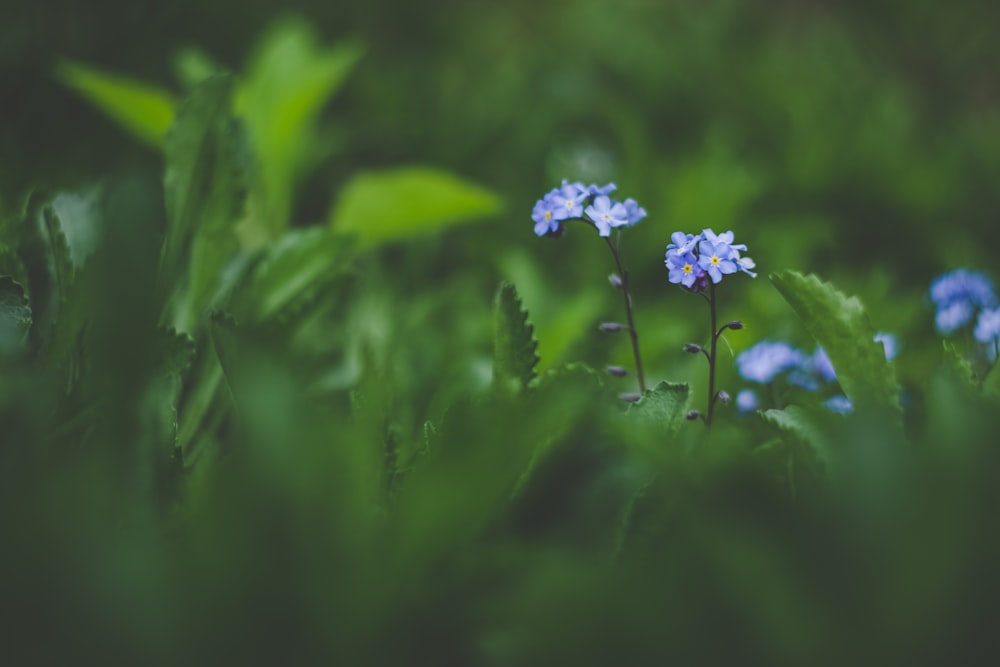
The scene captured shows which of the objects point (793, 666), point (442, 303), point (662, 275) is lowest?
point (793, 666)

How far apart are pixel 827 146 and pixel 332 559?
2.45m

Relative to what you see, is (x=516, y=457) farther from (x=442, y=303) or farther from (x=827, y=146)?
(x=827, y=146)

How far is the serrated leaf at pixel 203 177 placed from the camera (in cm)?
133

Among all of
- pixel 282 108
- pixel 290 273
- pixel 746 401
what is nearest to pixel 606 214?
pixel 746 401

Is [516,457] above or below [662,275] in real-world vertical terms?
below

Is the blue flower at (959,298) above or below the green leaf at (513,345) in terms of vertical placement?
above

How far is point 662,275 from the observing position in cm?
227

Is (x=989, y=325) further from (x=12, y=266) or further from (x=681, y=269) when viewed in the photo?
(x=12, y=266)

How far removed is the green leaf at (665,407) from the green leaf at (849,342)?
188 mm

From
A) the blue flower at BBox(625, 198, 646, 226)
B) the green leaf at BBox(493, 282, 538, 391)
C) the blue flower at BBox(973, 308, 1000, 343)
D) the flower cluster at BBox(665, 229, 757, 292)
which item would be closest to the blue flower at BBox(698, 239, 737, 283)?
the flower cluster at BBox(665, 229, 757, 292)

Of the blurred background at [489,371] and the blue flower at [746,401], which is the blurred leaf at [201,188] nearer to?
the blurred background at [489,371]

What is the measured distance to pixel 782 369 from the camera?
1.32 meters

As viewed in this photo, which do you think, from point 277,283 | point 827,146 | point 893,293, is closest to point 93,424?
point 277,283

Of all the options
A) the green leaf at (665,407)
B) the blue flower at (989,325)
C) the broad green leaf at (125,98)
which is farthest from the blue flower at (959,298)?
the broad green leaf at (125,98)
